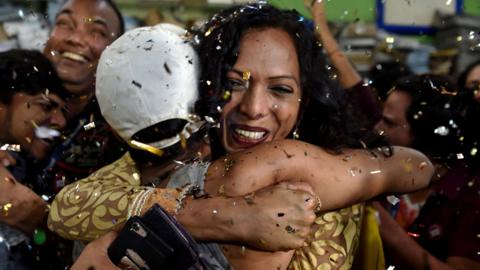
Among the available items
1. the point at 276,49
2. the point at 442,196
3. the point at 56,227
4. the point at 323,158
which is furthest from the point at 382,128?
the point at 56,227

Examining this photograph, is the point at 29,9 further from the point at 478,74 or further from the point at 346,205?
the point at 346,205

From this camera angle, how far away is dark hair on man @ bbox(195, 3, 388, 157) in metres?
1.53

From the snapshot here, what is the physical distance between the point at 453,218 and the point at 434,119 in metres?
0.37

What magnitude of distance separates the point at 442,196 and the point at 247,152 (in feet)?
2.44

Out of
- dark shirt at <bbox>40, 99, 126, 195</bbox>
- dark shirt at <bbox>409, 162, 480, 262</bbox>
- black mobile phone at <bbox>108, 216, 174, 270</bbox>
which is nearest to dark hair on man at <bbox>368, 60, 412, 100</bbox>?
dark shirt at <bbox>409, 162, 480, 262</bbox>

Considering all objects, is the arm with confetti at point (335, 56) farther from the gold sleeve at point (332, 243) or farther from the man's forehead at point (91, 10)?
the man's forehead at point (91, 10)

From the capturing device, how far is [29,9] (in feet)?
14.2

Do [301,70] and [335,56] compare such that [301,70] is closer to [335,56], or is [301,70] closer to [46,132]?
[335,56]

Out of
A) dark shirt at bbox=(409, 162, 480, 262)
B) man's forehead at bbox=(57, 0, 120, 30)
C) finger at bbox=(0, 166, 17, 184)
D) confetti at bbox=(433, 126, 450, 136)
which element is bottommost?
dark shirt at bbox=(409, 162, 480, 262)

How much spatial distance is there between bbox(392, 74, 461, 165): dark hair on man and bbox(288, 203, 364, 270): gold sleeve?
48 cm

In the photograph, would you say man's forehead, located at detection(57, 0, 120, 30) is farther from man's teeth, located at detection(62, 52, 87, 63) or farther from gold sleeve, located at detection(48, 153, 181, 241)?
gold sleeve, located at detection(48, 153, 181, 241)

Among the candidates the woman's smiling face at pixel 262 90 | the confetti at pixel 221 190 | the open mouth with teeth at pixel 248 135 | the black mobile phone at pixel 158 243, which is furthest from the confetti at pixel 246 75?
the black mobile phone at pixel 158 243

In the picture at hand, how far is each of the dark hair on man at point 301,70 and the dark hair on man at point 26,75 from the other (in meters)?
0.60

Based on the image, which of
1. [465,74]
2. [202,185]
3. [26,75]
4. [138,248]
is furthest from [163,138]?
[465,74]
